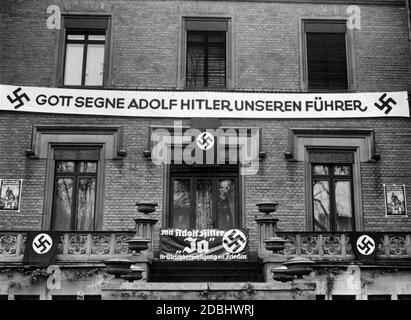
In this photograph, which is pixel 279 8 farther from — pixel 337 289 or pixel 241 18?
pixel 337 289

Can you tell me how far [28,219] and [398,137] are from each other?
36.3ft

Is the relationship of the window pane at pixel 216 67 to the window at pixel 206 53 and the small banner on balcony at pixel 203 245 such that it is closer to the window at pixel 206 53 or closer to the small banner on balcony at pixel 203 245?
the window at pixel 206 53

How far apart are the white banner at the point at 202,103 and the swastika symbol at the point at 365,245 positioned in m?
3.86

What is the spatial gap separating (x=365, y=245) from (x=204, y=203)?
4.74m

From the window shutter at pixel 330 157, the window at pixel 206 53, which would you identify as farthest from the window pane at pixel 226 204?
the window at pixel 206 53

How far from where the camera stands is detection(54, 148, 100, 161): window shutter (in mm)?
17641

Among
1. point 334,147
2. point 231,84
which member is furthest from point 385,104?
point 231,84

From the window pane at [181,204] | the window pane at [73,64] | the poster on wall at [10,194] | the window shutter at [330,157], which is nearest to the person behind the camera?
the poster on wall at [10,194]

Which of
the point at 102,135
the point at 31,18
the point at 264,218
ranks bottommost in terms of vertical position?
the point at 264,218

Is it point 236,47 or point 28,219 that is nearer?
point 28,219

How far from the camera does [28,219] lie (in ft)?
55.8

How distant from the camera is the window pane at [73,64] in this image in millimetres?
18344

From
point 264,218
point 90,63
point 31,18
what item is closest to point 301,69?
point 264,218
